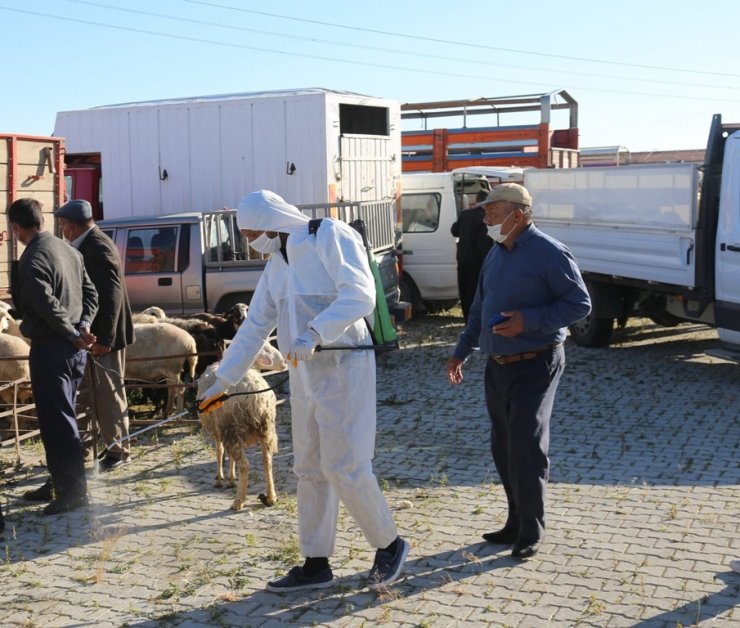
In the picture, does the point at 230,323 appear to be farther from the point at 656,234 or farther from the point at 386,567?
the point at 386,567

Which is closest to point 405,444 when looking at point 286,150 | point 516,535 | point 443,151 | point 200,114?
point 516,535

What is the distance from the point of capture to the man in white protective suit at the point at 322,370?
196 inches

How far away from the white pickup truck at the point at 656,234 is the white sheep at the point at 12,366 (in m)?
6.59

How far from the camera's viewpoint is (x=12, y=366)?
8773 mm

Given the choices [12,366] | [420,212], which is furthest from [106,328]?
[420,212]

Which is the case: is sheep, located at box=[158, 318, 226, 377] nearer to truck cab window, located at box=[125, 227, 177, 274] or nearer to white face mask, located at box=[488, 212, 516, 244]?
truck cab window, located at box=[125, 227, 177, 274]

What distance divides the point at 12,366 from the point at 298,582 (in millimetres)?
4454

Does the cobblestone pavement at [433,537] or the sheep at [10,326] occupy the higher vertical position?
the sheep at [10,326]

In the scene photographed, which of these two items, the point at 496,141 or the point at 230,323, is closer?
the point at 230,323

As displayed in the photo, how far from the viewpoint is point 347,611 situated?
5.04 metres

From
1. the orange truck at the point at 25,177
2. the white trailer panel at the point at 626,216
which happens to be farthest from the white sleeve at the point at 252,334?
the white trailer panel at the point at 626,216

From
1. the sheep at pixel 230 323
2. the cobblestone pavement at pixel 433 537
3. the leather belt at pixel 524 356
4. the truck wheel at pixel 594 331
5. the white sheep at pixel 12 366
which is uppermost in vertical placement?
the leather belt at pixel 524 356

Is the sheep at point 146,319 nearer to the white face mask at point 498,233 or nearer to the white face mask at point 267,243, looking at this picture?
the white face mask at point 267,243

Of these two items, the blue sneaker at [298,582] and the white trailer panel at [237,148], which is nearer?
the blue sneaker at [298,582]
